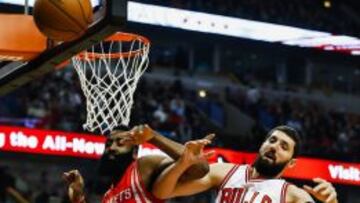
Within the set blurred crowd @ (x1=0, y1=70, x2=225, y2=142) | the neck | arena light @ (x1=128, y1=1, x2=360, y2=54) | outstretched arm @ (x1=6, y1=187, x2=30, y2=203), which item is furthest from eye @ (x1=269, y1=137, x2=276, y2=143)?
arena light @ (x1=128, y1=1, x2=360, y2=54)

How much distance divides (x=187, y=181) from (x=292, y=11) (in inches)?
641

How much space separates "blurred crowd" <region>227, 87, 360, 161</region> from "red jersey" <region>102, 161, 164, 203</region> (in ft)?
36.6

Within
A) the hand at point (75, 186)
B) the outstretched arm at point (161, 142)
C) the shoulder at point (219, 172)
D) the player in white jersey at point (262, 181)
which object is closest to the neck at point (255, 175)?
the player in white jersey at point (262, 181)

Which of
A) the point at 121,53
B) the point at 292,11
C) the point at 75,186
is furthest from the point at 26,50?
the point at 292,11

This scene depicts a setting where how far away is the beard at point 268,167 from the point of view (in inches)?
148

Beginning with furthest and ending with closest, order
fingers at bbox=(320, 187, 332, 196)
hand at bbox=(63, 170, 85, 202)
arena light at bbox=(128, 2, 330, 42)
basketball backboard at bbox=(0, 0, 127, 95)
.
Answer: arena light at bbox=(128, 2, 330, 42), basketball backboard at bbox=(0, 0, 127, 95), hand at bbox=(63, 170, 85, 202), fingers at bbox=(320, 187, 332, 196)

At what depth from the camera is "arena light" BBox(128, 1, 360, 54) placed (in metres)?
15.2

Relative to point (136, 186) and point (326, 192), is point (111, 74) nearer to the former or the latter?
point (136, 186)

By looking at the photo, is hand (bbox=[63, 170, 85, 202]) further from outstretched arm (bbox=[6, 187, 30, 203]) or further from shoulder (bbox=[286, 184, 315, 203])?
outstretched arm (bbox=[6, 187, 30, 203])

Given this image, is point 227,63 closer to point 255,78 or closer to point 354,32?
point 255,78

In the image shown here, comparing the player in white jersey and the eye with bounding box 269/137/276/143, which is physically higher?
the eye with bounding box 269/137/276/143

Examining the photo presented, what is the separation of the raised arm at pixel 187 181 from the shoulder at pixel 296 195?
0.31m

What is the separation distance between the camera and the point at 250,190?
149 inches

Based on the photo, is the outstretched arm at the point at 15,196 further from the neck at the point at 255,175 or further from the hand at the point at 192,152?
the hand at the point at 192,152
